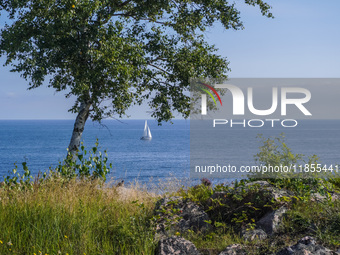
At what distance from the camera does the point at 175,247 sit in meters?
5.81

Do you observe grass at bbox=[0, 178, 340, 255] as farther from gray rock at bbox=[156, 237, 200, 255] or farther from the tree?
the tree

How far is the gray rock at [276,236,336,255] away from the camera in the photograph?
5.36 m

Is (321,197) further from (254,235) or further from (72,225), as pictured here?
(72,225)

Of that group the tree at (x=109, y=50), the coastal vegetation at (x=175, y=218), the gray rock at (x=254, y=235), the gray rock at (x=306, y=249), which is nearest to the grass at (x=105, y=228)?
the coastal vegetation at (x=175, y=218)

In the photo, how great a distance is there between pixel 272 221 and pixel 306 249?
1186mm

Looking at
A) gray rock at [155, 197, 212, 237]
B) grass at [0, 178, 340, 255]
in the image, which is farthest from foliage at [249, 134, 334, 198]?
gray rock at [155, 197, 212, 237]

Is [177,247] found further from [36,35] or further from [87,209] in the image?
[36,35]

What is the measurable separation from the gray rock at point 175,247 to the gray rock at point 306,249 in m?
1.18

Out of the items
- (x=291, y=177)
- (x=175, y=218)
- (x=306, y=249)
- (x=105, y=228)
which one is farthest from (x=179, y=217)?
→ (x=291, y=177)

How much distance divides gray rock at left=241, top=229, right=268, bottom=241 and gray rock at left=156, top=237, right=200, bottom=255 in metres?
1.01

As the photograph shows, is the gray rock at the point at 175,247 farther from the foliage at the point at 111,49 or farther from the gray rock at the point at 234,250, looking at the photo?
the foliage at the point at 111,49

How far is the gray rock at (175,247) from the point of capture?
5742mm

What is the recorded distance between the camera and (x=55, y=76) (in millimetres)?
13664

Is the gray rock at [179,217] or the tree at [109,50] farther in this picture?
the tree at [109,50]
